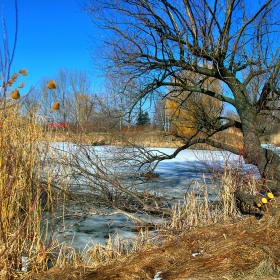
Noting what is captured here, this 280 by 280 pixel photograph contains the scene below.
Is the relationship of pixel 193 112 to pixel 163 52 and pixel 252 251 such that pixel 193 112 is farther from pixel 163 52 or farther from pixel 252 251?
pixel 252 251

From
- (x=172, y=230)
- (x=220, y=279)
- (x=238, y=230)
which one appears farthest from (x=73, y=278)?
(x=238, y=230)

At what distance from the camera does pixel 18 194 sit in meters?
3.17

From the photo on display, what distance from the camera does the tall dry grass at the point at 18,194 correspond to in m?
2.79

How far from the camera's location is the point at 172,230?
380cm

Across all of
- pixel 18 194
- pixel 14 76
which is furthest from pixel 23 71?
pixel 18 194

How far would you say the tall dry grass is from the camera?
110 inches

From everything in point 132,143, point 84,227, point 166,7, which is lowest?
point 84,227

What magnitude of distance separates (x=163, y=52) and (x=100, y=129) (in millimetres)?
1961

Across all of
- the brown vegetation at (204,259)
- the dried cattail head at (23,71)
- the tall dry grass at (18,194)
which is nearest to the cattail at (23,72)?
the dried cattail head at (23,71)

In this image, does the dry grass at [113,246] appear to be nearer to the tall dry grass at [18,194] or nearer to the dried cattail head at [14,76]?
the tall dry grass at [18,194]

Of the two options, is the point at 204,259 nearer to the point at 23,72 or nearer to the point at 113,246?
the point at 113,246

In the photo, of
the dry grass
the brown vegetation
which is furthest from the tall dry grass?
the brown vegetation

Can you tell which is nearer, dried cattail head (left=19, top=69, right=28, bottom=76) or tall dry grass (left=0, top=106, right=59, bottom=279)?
tall dry grass (left=0, top=106, right=59, bottom=279)

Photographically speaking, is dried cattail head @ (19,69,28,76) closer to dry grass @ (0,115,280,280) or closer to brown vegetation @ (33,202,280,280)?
dry grass @ (0,115,280,280)
